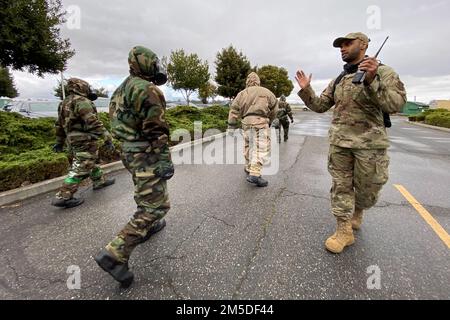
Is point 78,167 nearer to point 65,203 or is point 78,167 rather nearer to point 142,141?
point 65,203

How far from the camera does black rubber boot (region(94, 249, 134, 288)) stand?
1.82 meters

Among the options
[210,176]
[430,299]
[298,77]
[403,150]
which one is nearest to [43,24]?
[210,176]

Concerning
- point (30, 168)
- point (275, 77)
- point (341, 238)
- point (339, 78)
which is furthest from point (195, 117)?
point (275, 77)

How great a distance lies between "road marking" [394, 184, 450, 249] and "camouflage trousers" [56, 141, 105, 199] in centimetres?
467

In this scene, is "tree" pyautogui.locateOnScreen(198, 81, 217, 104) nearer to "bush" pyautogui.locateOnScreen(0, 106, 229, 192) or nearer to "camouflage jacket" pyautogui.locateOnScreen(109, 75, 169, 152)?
"bush" pyautogui.locateOnScreen(0, 106, 229, 192)

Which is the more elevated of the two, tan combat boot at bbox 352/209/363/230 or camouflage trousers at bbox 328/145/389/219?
camouflage trousers at bbox 328/145/389/219

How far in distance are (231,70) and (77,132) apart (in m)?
19.5

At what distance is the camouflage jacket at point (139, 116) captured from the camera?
1920mm

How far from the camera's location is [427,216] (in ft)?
10.4

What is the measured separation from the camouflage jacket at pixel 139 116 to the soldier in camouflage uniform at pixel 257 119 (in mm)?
2523

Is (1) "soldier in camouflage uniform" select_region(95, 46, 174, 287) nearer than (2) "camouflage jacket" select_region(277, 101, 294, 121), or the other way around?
(1) "soldier in camouflage uniform" select_region(95, 46, 174, 287)

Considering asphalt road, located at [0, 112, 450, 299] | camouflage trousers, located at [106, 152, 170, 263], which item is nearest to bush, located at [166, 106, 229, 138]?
asphalt road, located at [0, 112, 450, 299]

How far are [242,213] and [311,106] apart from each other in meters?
1.65
